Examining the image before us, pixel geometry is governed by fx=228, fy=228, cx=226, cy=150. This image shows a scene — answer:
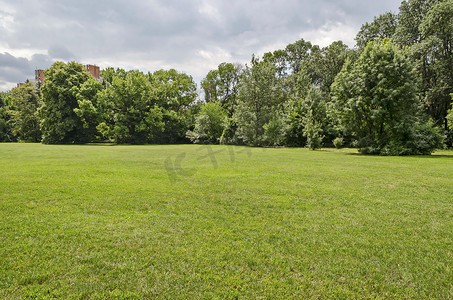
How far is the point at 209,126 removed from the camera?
4328cm

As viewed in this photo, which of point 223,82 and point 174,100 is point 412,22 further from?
point 174,100

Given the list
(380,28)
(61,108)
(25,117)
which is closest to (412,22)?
(380,28)

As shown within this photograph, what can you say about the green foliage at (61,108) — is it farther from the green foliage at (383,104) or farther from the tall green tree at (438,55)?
the tall green tree at (438,55)

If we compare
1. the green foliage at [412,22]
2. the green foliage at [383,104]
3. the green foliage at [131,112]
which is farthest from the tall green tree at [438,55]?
the green foliage at [131,112]

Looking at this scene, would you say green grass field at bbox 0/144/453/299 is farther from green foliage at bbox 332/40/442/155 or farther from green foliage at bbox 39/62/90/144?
green foliage at bbox 39/62/90/144

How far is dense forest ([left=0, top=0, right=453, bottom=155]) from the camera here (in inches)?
792

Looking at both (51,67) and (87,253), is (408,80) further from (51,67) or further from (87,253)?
(51,67)

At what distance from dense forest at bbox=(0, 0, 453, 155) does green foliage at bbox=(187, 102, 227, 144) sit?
19cm

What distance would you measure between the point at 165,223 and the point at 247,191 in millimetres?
3347

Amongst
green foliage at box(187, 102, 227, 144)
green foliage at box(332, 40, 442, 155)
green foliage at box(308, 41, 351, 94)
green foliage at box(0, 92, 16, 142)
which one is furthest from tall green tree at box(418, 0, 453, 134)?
green foliage at box(0, 92, 16, 142)

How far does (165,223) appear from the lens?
16.1ft

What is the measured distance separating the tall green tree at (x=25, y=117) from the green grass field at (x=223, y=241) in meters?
51.7

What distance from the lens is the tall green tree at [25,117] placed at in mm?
47031

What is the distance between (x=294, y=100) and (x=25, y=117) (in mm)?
53721
